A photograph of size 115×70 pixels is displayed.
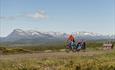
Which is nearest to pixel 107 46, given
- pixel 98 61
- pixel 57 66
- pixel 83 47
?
pixel 83 47

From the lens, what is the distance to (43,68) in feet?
84.4

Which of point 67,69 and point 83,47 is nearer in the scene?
point 67,69

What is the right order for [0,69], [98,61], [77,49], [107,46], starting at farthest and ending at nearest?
[107,46]
[77,49]
[98,61]
[0,69]

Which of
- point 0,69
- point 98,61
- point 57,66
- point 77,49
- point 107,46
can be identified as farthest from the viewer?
point 107,46

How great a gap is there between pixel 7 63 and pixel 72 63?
18.0ft

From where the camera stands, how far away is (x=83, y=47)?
46.9m

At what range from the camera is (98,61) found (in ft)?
95.6

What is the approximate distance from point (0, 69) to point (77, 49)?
70.2 feet

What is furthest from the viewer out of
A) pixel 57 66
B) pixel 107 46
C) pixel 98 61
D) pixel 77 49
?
pixel 107 46

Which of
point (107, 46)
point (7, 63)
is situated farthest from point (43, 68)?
point (107, 46)

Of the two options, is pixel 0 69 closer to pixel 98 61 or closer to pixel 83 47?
pixel 98 61

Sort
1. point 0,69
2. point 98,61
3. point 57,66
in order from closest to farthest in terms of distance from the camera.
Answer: point 0,69 < point 57,66 < point 98,61

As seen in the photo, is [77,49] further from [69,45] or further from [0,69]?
[0,69]

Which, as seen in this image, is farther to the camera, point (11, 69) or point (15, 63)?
point (15, 63)
